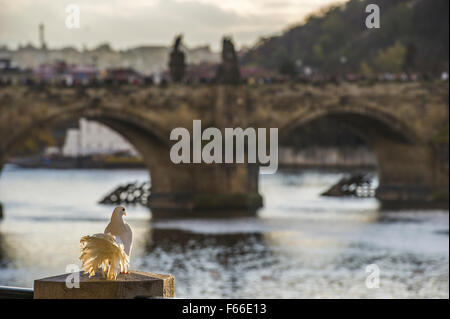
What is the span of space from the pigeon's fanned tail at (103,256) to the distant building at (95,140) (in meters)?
170

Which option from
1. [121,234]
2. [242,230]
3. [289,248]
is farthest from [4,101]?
[121,234]

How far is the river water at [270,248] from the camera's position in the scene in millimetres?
Answer: 39312

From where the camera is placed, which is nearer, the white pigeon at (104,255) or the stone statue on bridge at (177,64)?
the white pigeon at (104,255)

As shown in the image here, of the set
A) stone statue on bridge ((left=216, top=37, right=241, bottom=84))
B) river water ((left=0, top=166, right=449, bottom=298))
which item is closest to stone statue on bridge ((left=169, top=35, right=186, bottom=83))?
stone statue on bridge ((left=216, top=37, right=241, bottom=84))

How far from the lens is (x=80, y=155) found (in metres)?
172

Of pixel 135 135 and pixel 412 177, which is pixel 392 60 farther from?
pixel 135 135

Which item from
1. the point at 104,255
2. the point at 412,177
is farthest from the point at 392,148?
the point at 104,255

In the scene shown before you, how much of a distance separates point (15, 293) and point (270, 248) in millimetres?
43508

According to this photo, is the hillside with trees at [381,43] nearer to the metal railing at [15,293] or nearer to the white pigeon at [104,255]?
the white pigeon at [104,255]

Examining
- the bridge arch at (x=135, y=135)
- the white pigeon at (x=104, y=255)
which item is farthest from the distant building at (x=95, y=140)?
the white pigeon at (x=104, y=255)

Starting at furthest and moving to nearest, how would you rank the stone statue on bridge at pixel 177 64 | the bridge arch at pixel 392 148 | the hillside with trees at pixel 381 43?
the hillside with trees at pixel 381 43
the bridge arch at pixel 392 148
the stone statue on bridge at pixel 177 64

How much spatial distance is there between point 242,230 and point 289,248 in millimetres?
6758

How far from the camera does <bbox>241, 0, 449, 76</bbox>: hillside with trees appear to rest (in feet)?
458
